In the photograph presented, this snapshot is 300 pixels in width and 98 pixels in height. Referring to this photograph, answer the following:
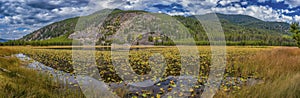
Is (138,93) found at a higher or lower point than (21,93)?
lower

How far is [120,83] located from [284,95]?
240 inches

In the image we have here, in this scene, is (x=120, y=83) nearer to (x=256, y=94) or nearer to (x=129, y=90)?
(x=129, y=90)

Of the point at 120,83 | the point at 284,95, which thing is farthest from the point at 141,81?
the point at 284,95

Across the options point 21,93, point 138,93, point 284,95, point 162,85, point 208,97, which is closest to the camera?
point 21,93

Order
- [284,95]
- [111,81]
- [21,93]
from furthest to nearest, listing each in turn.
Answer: [111,81] < [284,95] < [21,93]

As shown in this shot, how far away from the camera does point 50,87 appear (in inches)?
310

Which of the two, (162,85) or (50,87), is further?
(162,85)

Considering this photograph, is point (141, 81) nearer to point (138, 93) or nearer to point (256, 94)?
point (138, 93)

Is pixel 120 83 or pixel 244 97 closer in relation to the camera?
pixel 244 97

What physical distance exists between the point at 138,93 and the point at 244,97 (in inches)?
138

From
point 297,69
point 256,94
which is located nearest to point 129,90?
point 256,94

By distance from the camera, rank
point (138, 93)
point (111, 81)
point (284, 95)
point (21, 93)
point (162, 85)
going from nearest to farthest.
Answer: point (21, 93), point (284, 95), point (138, 93), point (162, 85), point (111, 81)

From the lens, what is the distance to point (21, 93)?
5.59 metres

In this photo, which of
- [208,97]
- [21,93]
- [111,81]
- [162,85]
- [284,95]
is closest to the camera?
[21,93]
